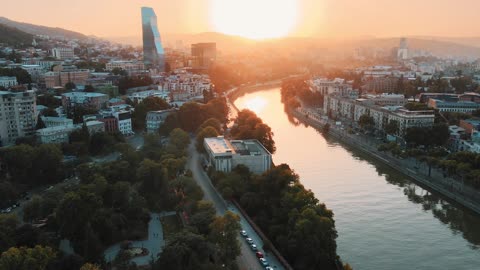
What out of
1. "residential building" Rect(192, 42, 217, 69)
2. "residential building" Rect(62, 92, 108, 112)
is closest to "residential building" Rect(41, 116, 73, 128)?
"residential building" Rect(62, 92, 108, 112)

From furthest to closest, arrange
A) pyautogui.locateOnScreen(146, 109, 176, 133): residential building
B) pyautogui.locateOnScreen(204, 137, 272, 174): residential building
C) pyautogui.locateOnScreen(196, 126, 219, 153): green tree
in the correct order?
pyautogui.locateOnScreen(146, 109, 176, 133): residential building < pyautogui.locateOnScreen(196, 126, 219, 153): green tree < pyautogui.locateOnScreen(204, 137, 272, 174): residential building

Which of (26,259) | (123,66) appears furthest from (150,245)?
(123,66)

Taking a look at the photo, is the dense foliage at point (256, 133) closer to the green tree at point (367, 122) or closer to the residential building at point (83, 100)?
the green tree at point (367, 122)

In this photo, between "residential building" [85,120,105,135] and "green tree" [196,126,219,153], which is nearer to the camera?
"green tree" [196,126,219,153]

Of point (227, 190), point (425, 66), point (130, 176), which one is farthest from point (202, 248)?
point (425, 66)

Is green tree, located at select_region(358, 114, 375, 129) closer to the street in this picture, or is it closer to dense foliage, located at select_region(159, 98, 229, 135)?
dense foliage, located at select_region(159, 98, 229, 135)

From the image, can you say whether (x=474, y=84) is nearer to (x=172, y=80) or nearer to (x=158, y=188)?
(x=172, y=80)
